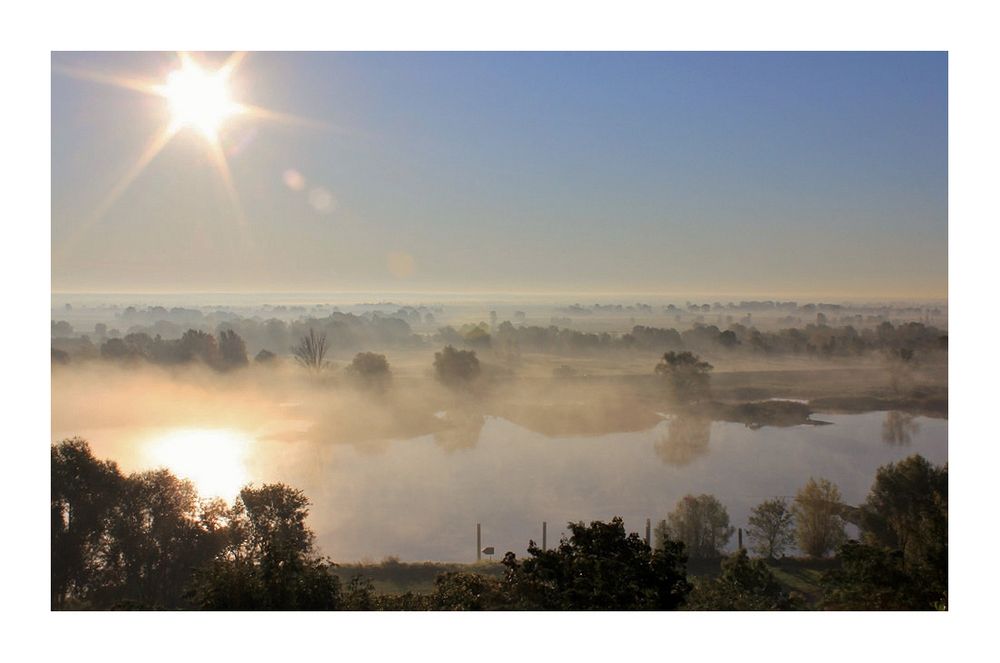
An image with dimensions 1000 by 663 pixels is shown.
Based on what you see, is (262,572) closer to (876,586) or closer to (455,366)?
(455,366)

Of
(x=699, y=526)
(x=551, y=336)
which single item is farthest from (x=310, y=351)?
(x=699, y=526)

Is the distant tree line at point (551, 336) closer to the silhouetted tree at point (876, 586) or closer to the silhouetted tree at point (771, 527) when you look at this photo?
the silhouetted tree at point (771, 527)

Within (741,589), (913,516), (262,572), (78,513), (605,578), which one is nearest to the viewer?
(605,578)

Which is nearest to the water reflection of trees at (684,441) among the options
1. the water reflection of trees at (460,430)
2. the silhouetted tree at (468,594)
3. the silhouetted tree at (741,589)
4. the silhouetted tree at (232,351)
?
the silhouetted tree at (741,589)
